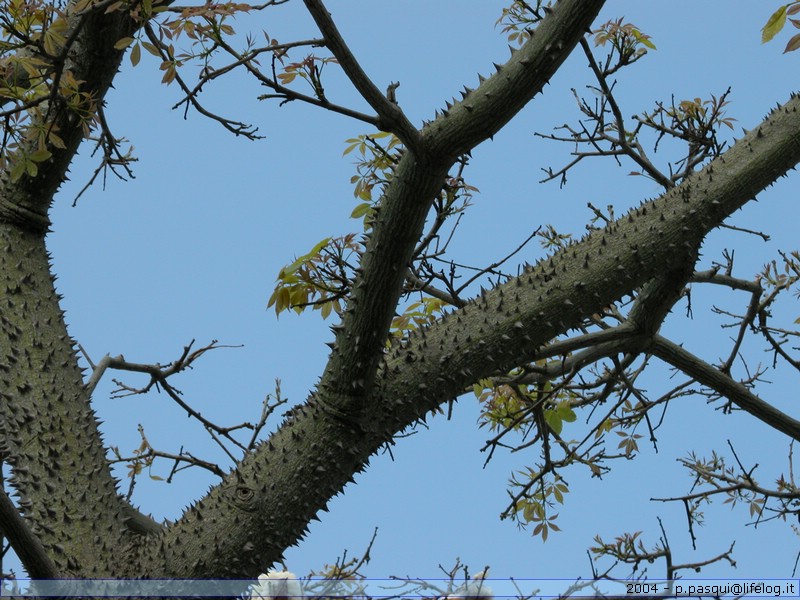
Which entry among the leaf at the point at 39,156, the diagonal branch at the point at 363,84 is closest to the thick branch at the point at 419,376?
the diagonal branch at the point at 363,84

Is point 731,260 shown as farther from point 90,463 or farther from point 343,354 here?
point 90,463

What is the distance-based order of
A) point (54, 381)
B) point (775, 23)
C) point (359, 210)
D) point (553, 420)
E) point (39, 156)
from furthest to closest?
1. point (553, 420)
2. point (359, 210)
3. point (54, 381)
4. point (39, 156)
5. point (775, 23)

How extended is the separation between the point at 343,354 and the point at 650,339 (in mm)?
2014

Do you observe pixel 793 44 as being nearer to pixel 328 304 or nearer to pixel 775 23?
pixel 775 23

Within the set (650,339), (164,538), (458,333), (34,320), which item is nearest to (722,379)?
(650,339)

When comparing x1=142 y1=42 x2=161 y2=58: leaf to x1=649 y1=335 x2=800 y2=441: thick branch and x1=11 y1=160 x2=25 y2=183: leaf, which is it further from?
x1=649 y1=335 x2=800 y2=441: thick branch

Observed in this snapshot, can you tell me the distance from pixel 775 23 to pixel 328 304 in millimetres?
2423

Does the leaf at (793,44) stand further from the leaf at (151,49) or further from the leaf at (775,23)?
the leaf at (151,49)

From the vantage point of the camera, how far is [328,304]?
14.2ft

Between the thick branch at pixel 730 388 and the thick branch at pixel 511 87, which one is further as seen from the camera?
the thick branch at pixel 730 388

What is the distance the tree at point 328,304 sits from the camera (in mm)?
3098

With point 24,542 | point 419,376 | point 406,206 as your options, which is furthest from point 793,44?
point 24,542

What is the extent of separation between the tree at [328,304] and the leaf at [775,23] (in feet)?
2.20

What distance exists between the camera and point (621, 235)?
3.73 metres
